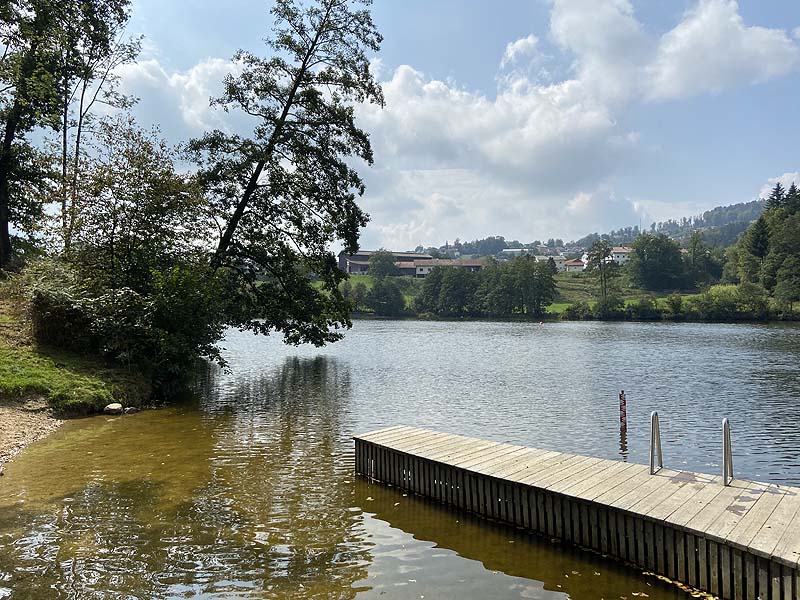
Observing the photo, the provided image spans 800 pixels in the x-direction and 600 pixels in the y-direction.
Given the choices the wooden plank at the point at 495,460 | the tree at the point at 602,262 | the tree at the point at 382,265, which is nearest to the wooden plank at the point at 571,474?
the wooden plank at the point at 495,460

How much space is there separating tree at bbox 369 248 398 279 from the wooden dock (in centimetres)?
16713

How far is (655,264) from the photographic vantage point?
149750 millimetres

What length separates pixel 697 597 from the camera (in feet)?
24.5

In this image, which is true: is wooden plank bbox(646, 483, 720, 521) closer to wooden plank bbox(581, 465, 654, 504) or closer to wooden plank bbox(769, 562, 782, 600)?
wooden plank bbox(581, 465, 654, 504)

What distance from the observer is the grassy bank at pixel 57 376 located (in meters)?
18.2

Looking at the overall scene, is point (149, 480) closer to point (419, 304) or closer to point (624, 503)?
point (624, 503)

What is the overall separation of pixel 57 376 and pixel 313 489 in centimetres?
1229

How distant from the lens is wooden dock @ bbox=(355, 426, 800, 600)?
720 centimetres

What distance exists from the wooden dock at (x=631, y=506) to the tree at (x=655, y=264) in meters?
151

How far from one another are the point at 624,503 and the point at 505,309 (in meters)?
129

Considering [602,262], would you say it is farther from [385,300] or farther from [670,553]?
[670,553]

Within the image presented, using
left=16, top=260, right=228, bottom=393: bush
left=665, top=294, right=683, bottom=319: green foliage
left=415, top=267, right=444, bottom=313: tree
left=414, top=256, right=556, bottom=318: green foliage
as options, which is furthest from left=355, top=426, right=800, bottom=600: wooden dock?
left=415, top=267, right=444, bottom=313: tree

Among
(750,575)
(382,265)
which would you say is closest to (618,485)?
(750,575)

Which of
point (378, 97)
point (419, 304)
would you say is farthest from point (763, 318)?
point (378, 97)
